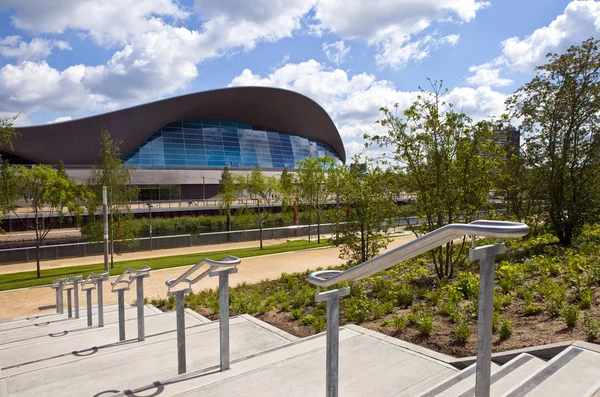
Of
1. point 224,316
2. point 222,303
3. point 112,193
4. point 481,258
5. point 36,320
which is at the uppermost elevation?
point 112,193

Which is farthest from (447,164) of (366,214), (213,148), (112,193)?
(213,148)

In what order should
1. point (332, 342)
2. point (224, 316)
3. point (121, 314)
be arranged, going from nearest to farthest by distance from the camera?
1. point (332, 342)
2. point (224, 316)
3. point (121, 314)

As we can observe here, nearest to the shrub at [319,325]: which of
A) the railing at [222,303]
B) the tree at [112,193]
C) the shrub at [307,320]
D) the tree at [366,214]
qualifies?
the shrub at [307,320]

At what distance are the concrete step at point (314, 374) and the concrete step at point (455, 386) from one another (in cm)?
31

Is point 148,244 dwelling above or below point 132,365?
below

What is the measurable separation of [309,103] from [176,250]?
4889 centimetres

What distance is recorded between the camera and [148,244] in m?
23.2

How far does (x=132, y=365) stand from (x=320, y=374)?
6.72 ft

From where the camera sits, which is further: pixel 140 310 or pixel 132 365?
pixel 140 310

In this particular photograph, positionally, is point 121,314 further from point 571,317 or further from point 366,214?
point 366,214

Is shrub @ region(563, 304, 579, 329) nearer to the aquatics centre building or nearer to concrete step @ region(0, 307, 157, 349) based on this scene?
concrete step @ region(0, 307, 157, 349)

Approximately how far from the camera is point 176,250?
73.7 ft

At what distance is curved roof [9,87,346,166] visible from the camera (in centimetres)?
5072

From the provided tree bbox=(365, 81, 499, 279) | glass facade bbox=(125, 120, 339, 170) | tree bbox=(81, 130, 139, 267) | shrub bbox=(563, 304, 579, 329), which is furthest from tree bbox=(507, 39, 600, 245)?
glass facade bbox=(125, 120, 339, 170)
